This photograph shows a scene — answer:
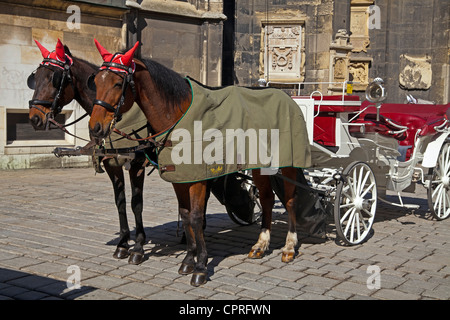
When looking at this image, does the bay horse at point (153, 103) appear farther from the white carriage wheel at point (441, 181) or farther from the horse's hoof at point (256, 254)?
the white carriage wheel at point (441, 181)

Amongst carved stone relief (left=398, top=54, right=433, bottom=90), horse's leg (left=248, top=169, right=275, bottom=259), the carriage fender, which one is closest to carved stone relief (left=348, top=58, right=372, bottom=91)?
carved stone relief (left=398, top=54, right=433, bottom=90)

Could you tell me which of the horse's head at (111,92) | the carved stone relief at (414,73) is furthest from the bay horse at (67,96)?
the carved stone relief at (414,73)

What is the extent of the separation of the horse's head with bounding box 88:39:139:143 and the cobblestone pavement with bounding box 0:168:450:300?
132 cm

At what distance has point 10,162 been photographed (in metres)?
12.0

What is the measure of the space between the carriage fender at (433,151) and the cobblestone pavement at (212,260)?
33.4 inches

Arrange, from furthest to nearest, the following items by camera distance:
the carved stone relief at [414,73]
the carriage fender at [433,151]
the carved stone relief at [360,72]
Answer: the carved stone relief at [414,73] < the carved stone relief at [360,72] < the carriage fender at [433,151]

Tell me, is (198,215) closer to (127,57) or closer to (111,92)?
(111,92)

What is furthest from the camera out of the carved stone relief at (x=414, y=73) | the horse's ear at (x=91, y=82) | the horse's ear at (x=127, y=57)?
the carved stone relief at (x=414, y=73)

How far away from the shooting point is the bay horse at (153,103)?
14.7 feet

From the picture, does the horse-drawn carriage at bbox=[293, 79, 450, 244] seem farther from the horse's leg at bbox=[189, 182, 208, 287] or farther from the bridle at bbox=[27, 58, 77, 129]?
the bridle at bbox=[27, 58, 77, 129]

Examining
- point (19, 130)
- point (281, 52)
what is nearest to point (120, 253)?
point (19, 130)

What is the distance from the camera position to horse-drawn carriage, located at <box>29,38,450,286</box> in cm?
474

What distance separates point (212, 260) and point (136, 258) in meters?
0.76

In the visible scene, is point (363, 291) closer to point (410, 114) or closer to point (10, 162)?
point (410, 114)
